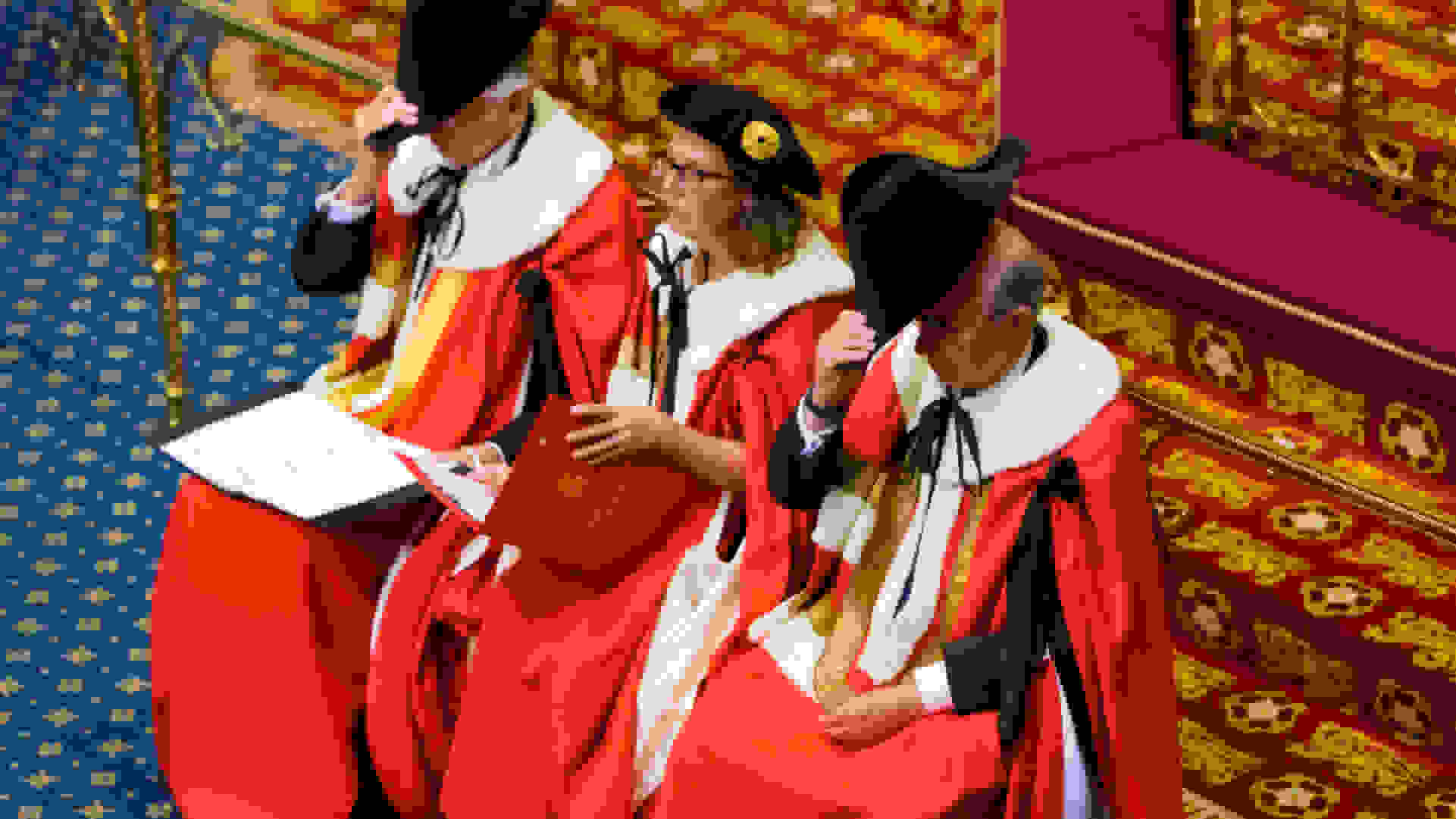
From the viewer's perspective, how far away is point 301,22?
26.1 feet

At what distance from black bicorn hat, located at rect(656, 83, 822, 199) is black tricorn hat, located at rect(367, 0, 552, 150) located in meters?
0.43

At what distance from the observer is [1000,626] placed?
3799mm

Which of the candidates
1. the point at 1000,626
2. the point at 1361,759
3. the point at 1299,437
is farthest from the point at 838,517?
the point at 1299,437

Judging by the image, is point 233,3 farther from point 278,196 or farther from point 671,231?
point 671,231

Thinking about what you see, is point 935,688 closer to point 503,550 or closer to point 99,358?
point 503,550

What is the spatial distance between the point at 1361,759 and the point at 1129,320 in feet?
5.40

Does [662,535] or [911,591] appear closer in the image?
[911,591]

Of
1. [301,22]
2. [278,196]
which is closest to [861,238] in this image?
[278,196]

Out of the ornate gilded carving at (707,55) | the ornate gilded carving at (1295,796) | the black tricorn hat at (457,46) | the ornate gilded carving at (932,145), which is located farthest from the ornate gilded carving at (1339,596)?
the ornate gilded carving at (707,55)

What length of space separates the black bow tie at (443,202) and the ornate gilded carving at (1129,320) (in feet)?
6.50

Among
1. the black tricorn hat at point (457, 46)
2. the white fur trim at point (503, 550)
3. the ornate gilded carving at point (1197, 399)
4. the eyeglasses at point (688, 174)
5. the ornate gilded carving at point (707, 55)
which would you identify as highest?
the black tricorn hat at point (457, 46)

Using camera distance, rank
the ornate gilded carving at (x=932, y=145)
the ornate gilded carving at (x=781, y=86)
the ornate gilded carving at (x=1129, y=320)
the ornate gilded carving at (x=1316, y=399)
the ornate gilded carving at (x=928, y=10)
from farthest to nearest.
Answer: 1. the ornate gilded carving at (x=928, y=10)
2. the ornate gilded carving at (x=781, y=86)
3. the ornate gilded carving at (x=932, y=145)
4. the ornate gilded carving at (x=1129, y=320)
5. the ornate gilded carving at (x=1316, y=399)

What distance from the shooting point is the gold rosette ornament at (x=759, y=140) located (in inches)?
160

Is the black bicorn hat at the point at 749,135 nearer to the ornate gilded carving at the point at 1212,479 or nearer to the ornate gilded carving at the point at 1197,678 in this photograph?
the ornate gilded carving at the point at 1197,678
